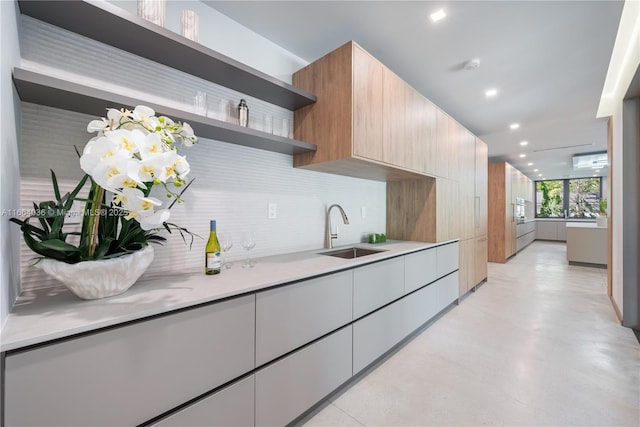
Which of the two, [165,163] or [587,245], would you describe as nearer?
[165,163]

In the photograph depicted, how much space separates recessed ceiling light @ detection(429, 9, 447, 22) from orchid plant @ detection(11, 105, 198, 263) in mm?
2002

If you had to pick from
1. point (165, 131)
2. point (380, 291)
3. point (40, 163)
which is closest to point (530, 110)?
point (380, 291)

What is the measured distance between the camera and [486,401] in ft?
5.49

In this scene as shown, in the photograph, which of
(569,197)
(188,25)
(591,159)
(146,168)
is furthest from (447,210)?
(569,197)

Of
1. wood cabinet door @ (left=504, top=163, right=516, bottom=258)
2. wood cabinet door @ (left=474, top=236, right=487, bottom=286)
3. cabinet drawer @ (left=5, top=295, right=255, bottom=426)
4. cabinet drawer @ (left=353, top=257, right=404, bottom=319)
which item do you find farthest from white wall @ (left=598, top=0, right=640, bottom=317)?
Result: cabinet drawer @ (left=5, top=295, right=255, bottom=426)

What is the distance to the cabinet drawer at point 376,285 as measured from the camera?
1818 millimetres

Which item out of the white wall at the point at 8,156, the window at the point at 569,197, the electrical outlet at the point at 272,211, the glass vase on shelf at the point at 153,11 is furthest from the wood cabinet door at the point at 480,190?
the window at the point at 569,197

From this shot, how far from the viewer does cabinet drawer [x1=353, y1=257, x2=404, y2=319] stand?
182cm

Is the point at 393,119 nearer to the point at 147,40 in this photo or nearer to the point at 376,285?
the point at 376,285

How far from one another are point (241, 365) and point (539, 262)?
743 centimetres

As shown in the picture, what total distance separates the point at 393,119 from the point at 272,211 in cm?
131

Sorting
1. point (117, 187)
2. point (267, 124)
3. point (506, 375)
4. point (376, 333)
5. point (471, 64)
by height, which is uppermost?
point (471, 64)

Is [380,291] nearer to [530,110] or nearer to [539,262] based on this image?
[530,110]

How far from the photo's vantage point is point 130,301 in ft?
3.26
